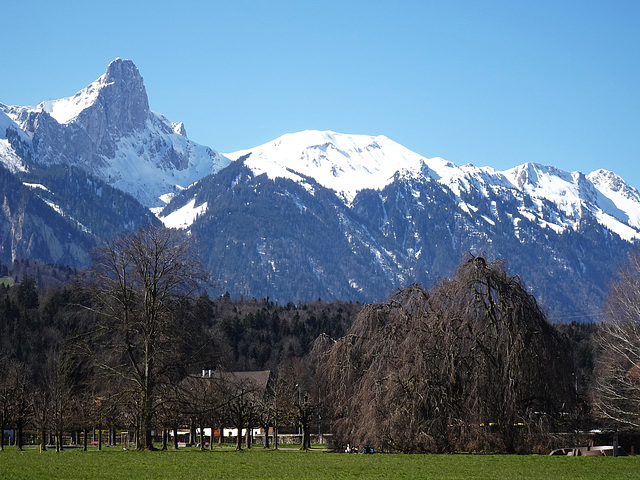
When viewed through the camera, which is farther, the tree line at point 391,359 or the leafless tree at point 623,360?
the leafless tree at point 623,360

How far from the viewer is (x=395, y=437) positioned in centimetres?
4578

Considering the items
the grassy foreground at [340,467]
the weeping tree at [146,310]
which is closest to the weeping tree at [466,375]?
the grassy foreground at [340,467]

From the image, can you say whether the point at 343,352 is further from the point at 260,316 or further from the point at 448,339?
the point at 260,316

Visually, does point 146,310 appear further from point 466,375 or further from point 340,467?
point 340,467

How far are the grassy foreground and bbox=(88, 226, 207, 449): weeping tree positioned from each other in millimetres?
6373

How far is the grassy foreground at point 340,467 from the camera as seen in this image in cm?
3212

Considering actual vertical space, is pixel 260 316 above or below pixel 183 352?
above

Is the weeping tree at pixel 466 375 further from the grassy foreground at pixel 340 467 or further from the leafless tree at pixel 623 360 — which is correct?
the leafless tree at pixel 623 360

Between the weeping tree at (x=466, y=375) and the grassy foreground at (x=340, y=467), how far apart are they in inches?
97.1

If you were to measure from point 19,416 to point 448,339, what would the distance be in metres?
27.5

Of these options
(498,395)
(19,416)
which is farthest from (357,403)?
(19,416)

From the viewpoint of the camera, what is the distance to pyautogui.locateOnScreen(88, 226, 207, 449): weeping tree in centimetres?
4922

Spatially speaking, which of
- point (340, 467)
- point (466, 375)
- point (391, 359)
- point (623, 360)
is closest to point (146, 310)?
point (391, 359)

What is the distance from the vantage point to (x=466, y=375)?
46312mm
